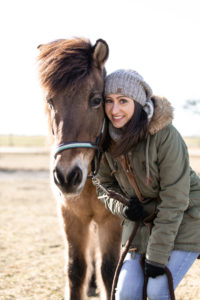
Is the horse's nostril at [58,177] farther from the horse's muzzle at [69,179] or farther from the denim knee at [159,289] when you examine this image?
the denim knee at [159,289]

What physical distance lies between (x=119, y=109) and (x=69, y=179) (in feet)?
2.01

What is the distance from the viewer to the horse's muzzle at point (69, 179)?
2088 mm

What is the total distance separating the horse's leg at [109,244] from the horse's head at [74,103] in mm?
1003

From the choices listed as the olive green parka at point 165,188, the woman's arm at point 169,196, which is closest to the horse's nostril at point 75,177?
the olive green parka at point 165,188

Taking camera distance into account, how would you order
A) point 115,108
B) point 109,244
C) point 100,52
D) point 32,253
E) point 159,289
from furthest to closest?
point 32,253 < point 109,244 < point 100,52 < point 115,108 < point 159,289

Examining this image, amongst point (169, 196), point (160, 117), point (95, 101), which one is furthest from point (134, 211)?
point (95, 101)

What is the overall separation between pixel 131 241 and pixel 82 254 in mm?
1100

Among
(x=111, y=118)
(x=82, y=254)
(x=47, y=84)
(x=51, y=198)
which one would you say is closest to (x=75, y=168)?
(x=111, y=118)

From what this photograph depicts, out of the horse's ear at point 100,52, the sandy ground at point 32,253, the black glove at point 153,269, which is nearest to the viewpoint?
the black glove at point 153,269

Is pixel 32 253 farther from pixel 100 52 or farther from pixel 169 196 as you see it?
pixel 100 52

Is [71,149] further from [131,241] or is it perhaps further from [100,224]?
[100,224]

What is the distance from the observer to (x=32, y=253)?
5.14m

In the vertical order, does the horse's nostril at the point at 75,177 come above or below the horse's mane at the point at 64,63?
below

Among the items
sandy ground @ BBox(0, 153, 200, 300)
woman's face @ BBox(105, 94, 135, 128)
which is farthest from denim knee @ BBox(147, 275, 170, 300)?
sandy ground @ BBox(0, 153, 200, 300)
